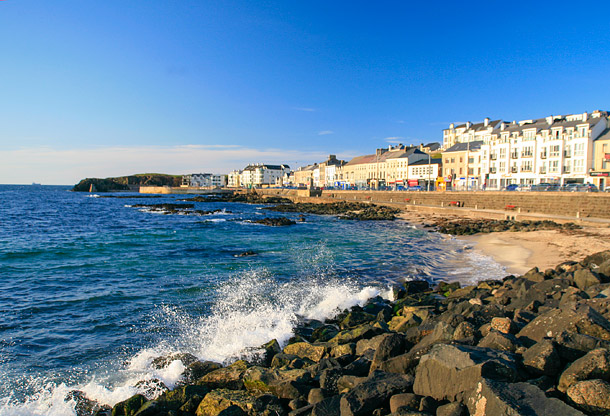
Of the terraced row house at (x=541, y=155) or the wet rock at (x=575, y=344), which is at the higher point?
the terraced row house at (x=541, y=155)

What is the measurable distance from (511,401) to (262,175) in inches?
7368

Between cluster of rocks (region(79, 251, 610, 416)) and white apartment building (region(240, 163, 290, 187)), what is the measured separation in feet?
577

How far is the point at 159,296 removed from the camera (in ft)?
44.3

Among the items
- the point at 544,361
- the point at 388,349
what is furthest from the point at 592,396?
the point at 388,349

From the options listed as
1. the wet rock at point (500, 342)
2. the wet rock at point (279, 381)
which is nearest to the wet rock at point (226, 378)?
the wet rock at point (279, 381)

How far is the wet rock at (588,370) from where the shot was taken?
14.7 feet

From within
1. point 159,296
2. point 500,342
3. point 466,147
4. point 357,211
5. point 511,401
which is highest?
point 466,147

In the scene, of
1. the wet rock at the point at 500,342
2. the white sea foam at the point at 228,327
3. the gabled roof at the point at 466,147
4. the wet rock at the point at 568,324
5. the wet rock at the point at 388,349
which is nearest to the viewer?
the wet rock at the point at 500,342

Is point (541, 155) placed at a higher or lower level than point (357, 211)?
higher

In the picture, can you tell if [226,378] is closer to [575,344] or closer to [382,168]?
[575,344]

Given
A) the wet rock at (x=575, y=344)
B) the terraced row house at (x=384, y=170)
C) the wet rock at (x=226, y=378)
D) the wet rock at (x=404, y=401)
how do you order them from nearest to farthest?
the wet rock at (x=404, y=401) → the wet rock at (x=575, y=344) → the wet rock at (x=226, y=378) → the terraced row house at (x=384, y=170)

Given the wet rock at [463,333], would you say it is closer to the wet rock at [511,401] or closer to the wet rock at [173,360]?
the wet rock at [511,401]

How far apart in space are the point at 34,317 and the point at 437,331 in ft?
37.2

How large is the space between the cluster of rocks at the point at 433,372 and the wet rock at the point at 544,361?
0.01m
